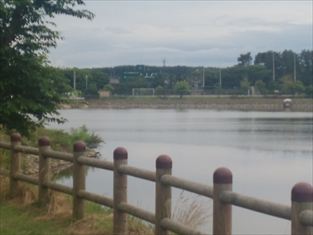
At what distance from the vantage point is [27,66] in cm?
1260

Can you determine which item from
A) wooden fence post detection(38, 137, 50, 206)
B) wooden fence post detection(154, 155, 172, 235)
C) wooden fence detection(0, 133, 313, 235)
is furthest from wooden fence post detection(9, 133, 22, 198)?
wooden fence post detection(154, 155, 172, 235)

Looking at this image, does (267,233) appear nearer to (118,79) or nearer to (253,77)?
(253,77)

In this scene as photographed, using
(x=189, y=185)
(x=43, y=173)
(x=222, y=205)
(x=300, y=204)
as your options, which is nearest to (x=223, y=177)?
(x=222, y=205)

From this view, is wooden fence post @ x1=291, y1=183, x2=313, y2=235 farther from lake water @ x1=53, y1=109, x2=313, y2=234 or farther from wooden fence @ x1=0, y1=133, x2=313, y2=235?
lake water @ x1=53, y1=109, x2=313, y2=234

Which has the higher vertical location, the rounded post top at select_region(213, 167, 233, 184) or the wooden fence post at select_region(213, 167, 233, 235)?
the rounded post top at select_region(213, 167, 233, 184)

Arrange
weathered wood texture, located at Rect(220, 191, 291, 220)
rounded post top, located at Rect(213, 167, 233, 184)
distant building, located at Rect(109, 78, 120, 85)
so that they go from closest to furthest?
1. weathered wood texture, located at Rect(220, 191, 291, 220)
2. rounded post top, located at Rect(213, 167, 233, 184)
3. distant building, located at Rect(109, 78, 120, 85)

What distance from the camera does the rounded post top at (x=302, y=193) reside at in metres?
5.36

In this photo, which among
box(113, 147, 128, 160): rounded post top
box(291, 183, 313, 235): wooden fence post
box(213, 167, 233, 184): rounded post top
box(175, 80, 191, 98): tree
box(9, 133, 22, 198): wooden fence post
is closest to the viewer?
box(291, 183, 313, 235): wooden fence post

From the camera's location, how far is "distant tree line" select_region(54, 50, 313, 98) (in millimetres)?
141625

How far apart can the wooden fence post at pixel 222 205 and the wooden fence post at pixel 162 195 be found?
47.1 inches

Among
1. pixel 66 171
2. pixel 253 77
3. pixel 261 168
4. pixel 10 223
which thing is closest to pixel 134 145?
pixel 261 168

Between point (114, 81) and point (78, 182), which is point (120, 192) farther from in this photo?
point (114, 81)

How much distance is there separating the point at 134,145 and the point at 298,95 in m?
96.4

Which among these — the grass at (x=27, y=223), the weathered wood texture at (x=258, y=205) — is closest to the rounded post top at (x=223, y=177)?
the weathered wood texture at (x=258, y=205)
